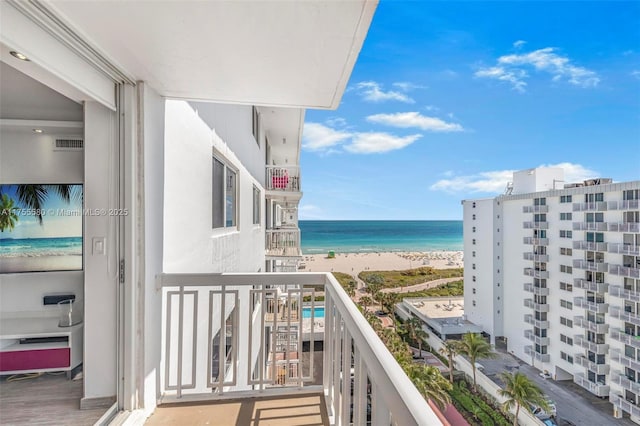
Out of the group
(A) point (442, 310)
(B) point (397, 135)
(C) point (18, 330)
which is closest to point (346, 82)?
(C) point (18, 330)

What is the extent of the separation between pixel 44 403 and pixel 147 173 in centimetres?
161

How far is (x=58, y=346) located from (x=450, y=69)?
23.2m

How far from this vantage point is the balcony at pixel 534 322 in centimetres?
1170

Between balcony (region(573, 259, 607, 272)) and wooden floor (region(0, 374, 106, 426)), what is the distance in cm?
1300

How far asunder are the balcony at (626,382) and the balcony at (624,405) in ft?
1.29

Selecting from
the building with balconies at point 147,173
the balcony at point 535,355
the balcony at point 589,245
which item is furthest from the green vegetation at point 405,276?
the building with balconies at point 147,173

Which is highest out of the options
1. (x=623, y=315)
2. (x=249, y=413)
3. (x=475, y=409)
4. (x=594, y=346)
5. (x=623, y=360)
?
(x=249, y=413)

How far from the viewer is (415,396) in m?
0.62

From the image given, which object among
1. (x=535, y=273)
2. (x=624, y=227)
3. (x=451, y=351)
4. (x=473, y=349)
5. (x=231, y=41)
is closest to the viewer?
(x=231, y=41)

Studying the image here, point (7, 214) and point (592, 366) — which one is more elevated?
point (7, 214)

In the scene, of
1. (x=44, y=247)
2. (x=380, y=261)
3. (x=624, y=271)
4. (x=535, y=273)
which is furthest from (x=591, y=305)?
(x=380, y=261)

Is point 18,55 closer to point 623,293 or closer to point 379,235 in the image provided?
point 623,293

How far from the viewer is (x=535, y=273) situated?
12352 millimetres

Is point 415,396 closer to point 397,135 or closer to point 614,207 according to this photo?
point 614,207
